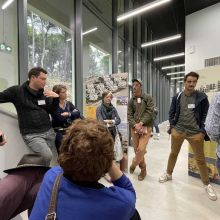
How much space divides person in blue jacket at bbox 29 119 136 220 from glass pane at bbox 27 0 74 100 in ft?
9.78

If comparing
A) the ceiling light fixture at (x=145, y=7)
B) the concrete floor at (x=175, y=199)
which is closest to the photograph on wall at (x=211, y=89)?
the concrete floor at (x=175, y=199)

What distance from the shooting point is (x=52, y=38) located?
167 inches

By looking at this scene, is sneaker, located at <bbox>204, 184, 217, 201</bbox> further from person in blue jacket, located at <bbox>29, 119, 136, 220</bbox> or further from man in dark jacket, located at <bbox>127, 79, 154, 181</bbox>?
person in blue jacket, located at <bbox>29, 119, 136, 220</bbox>

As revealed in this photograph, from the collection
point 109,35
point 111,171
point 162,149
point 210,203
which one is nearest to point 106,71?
point 109,35

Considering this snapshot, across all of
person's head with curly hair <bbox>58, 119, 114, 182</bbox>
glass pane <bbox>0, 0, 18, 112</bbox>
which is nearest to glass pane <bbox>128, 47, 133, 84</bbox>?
glass pane <bbox>0, 0, 18, 112</bbox>

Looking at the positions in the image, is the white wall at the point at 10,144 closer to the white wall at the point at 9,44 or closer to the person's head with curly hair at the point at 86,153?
the white wall at the point at 9,44

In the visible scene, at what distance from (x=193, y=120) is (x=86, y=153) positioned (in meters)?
2.75

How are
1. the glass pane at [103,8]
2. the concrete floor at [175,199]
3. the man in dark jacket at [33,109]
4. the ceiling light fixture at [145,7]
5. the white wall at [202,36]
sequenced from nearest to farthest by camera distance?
the concrete floor at [175,199], the man in dark jacket at [33,109], the glass pane at [103,8], the ceiling light fixture at [145,7], the white wall at [202,36]

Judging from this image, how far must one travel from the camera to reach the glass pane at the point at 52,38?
12.3 ft

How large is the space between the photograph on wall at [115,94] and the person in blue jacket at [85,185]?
3.43 meters

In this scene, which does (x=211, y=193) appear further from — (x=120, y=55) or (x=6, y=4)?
(x=120, y=55)

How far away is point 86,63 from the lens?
5.24 m

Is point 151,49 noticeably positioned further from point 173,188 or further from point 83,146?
point 83,146

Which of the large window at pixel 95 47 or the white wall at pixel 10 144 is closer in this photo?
the white wall at pixel 10 144
